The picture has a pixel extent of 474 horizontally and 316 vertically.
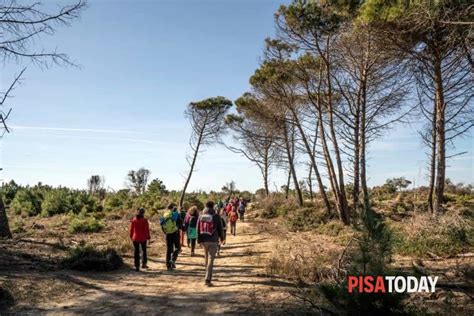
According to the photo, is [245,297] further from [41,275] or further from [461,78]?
[461,78]

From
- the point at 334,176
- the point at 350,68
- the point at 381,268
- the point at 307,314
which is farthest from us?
the point at 334,176

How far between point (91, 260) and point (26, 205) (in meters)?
22.5

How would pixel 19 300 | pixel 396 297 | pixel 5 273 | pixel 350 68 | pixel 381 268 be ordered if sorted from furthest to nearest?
1. pixel 350 68
2. pixel 5 273
3. pixel 19 300
4. pixel 381 268
5. pixel 396 297

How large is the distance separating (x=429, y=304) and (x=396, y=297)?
1.39m

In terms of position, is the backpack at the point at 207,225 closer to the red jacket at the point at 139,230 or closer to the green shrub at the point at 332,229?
the red jacket at the point at 139,230

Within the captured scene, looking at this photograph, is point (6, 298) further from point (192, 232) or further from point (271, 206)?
point (271, 206)

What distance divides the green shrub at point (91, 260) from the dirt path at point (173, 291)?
1.12 feet

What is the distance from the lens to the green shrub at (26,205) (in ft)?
89.1

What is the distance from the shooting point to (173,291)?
7168 mm

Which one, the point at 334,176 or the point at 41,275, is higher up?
the point at 334,176

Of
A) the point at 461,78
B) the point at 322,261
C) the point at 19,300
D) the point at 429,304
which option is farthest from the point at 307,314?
the point at 461,78

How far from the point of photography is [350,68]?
50.2 ft

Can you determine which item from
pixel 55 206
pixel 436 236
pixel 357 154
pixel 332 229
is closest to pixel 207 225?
pixel 436 236

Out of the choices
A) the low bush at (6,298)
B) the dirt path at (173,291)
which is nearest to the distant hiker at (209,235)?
the dirt path at (173,291)
